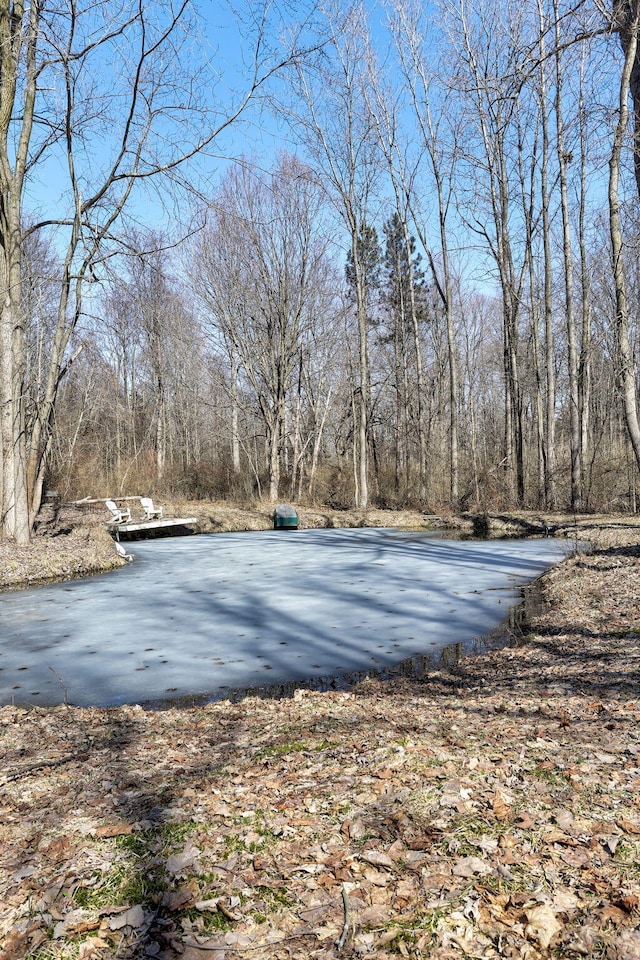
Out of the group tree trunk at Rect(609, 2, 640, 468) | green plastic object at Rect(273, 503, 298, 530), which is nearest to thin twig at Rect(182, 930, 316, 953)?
tree trunk at Rect(609, 2, 640, 468)

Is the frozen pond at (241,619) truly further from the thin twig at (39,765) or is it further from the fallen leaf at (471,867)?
the fallen leaf at (471,867)

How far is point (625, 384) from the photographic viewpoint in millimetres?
10109

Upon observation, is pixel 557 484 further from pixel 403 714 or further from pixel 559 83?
pixel 403 714

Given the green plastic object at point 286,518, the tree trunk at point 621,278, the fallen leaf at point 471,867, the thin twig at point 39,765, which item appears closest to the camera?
the fallen leaf at point 471,867

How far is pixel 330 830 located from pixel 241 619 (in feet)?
17.9

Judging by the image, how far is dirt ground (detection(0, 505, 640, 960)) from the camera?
2.11m

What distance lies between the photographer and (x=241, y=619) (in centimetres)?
802

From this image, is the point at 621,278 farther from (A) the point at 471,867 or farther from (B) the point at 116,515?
(B) the point at 116,515

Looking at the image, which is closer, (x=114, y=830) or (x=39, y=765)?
(x=114, y=830)

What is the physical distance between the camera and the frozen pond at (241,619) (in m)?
5.91

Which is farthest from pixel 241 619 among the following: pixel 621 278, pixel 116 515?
pixel 116 515

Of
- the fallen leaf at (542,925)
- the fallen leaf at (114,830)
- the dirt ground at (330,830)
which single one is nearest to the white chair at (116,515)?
the dirt ground at (330,830)

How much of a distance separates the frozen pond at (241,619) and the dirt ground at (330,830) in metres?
1.24

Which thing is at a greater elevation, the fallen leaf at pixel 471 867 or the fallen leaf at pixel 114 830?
the fallen leaf at pixel 471 867
